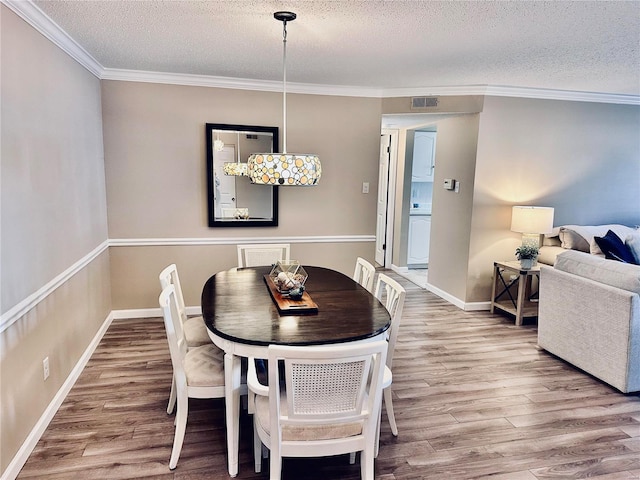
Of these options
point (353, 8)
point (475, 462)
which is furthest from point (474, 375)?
point (353, 8)

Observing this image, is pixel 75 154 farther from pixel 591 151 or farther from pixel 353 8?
pixel 591 151

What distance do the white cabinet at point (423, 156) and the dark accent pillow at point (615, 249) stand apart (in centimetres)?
283

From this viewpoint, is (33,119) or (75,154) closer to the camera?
(33,119)

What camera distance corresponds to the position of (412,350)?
144 inches

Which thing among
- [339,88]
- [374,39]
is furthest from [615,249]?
[339,88]

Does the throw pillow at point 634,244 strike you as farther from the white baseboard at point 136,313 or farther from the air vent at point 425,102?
the white baseboard at point 136,313

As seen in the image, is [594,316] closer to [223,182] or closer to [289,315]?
[289,315]

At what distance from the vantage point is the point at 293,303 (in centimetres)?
240

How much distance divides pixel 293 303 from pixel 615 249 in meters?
3.19

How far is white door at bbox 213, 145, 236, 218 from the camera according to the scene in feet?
13.7

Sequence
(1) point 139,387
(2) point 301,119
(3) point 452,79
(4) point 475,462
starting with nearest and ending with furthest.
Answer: (4) point 475,462
(1) point 139,387
(3) point 452,79
(2) point 301,119

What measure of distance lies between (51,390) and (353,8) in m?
2.83

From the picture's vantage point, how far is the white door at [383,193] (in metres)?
6.46

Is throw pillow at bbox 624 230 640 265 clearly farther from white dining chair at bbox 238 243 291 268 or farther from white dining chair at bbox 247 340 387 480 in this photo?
white dining chair at bbox 247 340 387 480
